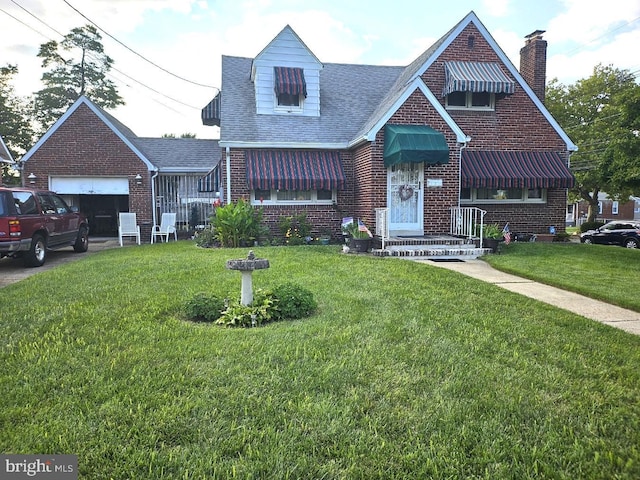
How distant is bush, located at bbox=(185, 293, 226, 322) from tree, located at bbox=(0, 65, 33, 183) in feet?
107

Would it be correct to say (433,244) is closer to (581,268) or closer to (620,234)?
(581,268)

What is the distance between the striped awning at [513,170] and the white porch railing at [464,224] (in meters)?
1.44

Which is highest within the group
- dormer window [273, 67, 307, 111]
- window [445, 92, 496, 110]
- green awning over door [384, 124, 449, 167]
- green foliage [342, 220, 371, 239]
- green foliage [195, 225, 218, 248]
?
dormer window [273, 67, 307, 111]

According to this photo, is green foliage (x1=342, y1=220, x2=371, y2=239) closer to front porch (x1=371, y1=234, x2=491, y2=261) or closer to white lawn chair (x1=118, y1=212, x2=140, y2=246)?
front porch (x1=371, y1=234, x2=491, y2=261)

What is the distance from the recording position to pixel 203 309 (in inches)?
Result: 201

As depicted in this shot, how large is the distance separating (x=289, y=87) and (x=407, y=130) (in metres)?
5.03

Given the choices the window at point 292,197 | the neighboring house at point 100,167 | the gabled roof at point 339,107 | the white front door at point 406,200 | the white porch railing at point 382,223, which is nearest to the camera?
the white porch railing at point 382,223

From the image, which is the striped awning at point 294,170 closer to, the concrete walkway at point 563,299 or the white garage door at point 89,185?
the concrete walkway at point 563,299

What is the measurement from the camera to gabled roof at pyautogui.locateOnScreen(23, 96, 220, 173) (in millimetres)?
16266

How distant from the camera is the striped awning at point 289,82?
14.6 metres

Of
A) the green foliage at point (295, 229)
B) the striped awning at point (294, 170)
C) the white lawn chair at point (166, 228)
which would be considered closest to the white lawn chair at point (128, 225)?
the white lawn chair at point (166, 228)

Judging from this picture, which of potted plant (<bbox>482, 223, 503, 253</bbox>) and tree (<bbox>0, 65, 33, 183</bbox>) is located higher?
tree (<bbox>0, 65, 33, 183</bbox>)

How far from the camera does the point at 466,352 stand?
3.96 meters

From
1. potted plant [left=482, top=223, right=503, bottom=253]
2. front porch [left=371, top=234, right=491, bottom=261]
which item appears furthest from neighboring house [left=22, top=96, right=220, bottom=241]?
potted plant [left=482, top=223, right=503, bottom=253]
